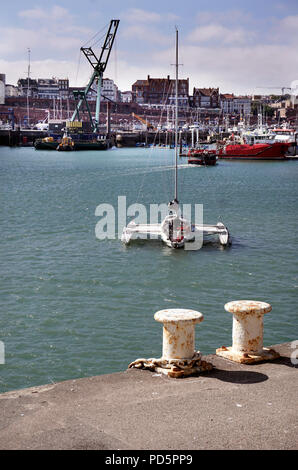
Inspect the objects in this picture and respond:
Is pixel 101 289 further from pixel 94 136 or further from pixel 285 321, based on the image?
pixel 94 136

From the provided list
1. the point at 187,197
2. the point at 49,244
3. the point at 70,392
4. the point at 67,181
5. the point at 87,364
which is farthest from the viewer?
the point at 67,181

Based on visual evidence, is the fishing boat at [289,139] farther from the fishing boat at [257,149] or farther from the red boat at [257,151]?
the red boat at [257,151]

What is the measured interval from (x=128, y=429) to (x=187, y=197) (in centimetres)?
4280

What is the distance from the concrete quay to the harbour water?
472 cm

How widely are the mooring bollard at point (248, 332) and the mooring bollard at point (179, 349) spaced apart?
53 centimetres

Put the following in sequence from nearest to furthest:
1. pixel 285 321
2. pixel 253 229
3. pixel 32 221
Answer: pixel 285 321
pixel 253 229
pixel 32 221

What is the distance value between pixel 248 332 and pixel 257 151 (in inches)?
3541

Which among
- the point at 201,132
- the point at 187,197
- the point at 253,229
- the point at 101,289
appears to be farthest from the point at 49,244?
the point at 201,132

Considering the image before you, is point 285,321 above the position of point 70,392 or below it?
below

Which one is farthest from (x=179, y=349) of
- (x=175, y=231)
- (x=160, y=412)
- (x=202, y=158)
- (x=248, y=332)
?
(x=202, y=158)

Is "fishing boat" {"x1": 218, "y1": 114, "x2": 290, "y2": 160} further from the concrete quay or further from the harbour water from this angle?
the concrete quay

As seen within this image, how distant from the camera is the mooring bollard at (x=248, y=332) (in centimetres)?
796

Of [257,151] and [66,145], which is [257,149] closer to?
[257,151]

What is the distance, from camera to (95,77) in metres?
138
